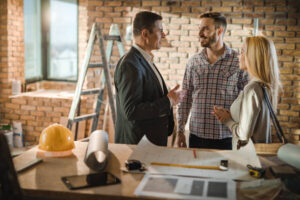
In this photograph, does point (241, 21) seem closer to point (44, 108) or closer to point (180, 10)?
point (180, 10)

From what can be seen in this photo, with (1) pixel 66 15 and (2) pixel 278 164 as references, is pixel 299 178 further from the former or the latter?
(1) pixel 66 15

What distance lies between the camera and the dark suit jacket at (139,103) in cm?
213

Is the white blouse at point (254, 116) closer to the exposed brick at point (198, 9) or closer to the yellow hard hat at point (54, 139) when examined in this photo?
the yellow hard hat at point (54, 139)

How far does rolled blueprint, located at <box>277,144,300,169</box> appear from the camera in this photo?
4.99 feet

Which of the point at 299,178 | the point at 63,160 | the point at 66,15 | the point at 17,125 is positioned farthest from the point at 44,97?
the point at 299,178

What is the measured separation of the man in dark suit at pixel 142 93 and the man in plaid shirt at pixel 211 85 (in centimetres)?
31

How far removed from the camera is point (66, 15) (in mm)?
5418

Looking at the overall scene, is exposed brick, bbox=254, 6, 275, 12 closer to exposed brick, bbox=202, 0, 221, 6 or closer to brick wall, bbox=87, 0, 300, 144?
brick wall, bbox=87, 0, 300, 144

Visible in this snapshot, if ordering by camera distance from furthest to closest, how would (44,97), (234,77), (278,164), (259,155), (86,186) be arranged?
(44,97) < (234,77) < (259,155) < (278,164) < (86,186)

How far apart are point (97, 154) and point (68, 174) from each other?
21 cm

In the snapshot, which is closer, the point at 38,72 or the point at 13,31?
the point at 13,31

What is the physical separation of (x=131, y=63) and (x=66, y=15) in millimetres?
3600

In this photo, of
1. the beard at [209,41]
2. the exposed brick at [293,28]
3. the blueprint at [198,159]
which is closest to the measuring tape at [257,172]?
the blueprint at [198,159]

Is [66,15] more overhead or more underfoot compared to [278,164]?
more overhead
